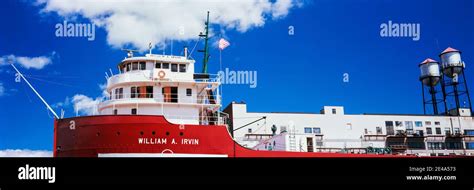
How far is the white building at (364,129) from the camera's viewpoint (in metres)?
49.6

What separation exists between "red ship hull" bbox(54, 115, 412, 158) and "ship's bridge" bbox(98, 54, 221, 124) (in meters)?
1.71

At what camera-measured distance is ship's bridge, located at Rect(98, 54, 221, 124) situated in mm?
24031

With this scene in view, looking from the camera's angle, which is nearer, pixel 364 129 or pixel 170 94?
pixel 170 94

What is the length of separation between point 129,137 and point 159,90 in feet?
12.6

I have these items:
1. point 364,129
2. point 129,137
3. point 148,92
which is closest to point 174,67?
point 148,92

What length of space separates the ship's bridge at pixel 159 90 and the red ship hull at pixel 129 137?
1715 mm

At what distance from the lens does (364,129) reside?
53.2m

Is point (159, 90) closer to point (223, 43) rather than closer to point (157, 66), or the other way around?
point (157, 66)
